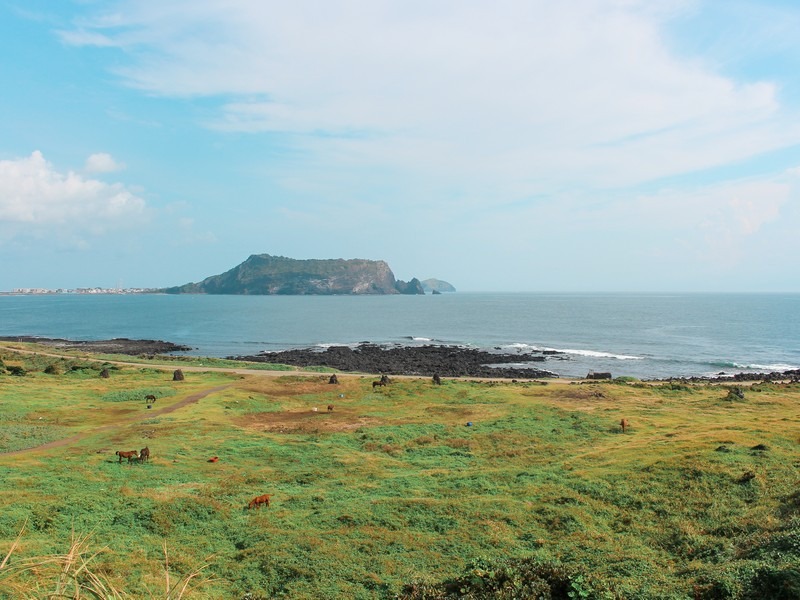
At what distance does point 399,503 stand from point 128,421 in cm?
2665

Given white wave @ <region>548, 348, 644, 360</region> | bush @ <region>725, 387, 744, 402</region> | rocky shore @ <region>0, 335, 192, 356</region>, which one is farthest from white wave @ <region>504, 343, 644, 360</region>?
rocky shore @ <region>0, 335, 192, 356</region>

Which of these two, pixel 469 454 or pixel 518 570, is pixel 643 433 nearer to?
pixel 469 454

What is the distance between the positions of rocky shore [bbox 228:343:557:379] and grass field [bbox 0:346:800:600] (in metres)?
39.5

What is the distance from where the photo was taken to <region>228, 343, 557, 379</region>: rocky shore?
83688 mm

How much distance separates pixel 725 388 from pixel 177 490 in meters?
58.3

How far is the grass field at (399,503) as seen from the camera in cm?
1351

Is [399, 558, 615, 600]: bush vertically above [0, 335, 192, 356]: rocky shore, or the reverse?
[399, 558, 615, 600]: bush

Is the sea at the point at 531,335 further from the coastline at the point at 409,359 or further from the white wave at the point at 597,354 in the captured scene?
the coastline at the point at 409,359

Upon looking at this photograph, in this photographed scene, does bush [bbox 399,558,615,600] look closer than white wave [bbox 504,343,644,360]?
Yes

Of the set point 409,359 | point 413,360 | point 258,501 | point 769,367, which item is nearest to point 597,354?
point 769,367

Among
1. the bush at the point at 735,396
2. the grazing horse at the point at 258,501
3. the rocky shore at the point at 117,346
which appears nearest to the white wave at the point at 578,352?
the bush at the point at 735,396

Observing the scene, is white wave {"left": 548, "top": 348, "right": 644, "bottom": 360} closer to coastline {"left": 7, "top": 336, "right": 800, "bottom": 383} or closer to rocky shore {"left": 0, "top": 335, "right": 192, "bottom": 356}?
coastline {"left": 7, "top": 336, "right": 800, "bottom": 383}

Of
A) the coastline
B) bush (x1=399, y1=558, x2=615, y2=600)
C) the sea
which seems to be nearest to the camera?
bush (x1=399, y1=558, x2=615, y2=600)

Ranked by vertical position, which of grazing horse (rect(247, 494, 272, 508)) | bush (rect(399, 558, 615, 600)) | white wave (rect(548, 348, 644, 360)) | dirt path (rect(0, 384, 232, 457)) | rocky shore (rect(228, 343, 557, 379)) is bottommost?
rocky shore (rect(228, 343, 557, 379))
